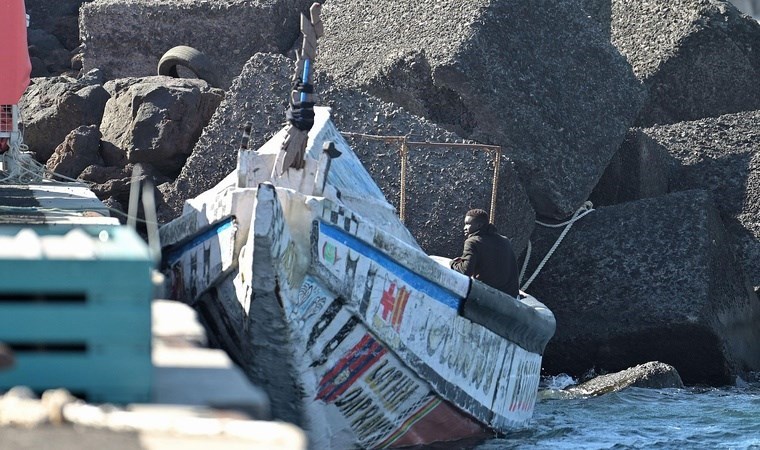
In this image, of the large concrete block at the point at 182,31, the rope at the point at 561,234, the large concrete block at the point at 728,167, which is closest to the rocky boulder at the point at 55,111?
the large concrete block at the point at 182,31

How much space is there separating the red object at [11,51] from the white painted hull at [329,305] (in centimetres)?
161

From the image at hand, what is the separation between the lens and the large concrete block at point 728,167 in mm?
11141

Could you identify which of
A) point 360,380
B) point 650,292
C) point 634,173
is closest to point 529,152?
point 650,292

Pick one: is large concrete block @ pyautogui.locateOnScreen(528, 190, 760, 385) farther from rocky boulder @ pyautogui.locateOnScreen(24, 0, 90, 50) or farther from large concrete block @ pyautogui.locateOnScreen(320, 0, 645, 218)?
rocky boulder @ pyautogui.locateOnScreen(24, 0, 90, 50)

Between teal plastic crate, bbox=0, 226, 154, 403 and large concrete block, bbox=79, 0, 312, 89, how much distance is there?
8937mm

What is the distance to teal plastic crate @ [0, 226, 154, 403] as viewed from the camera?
11.8ft

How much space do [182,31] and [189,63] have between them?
0.85 meters

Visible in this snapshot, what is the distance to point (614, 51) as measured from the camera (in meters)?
11.4

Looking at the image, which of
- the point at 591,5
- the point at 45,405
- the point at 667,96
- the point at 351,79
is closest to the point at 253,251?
the point at 45,405

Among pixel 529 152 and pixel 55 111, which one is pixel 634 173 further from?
pixel 55 111

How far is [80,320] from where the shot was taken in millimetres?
3629

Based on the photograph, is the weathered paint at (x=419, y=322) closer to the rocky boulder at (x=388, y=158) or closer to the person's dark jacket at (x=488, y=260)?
the person's dark jacket at (x=488, y=260)

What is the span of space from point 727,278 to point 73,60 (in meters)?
7.08

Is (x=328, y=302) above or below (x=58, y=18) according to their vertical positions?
below
